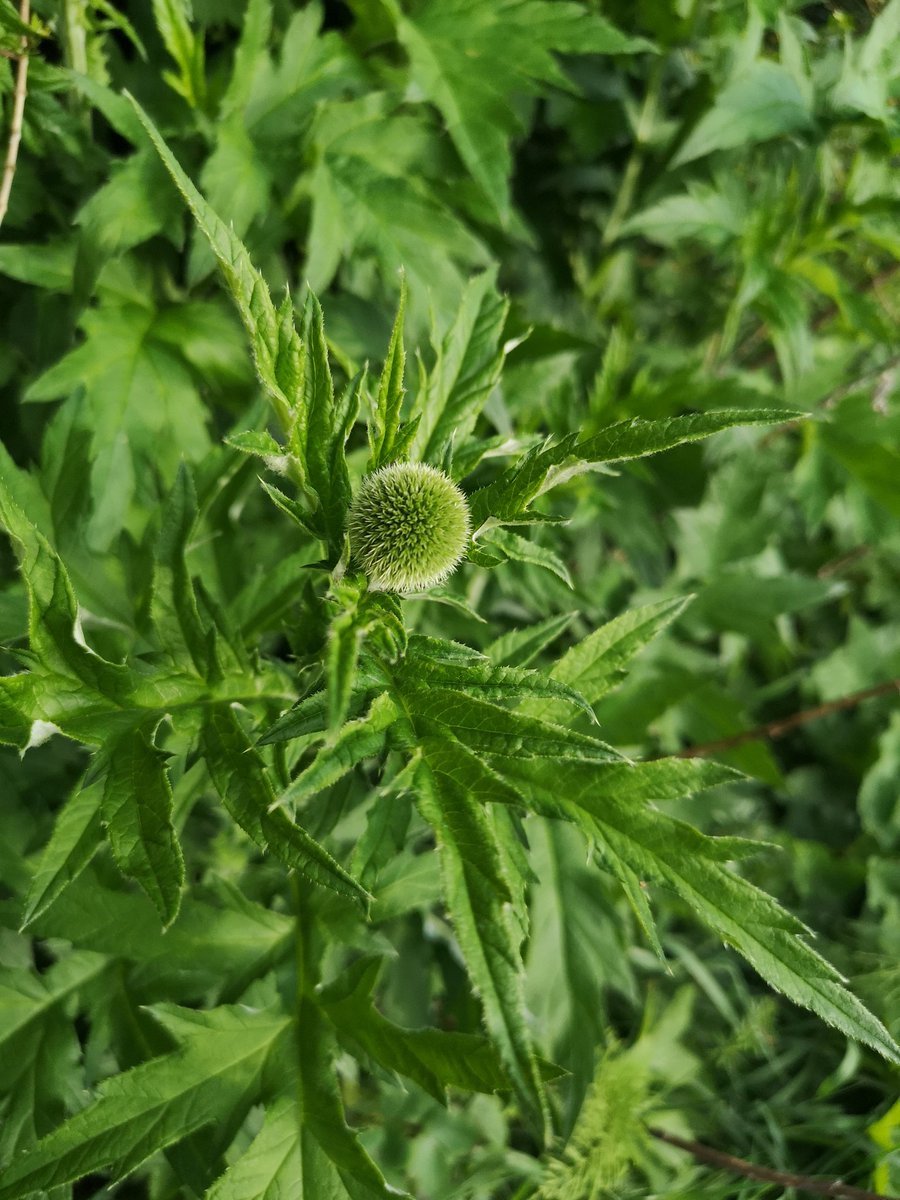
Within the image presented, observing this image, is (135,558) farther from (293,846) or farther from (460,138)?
(460,138)

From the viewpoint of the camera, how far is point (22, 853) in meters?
1.16

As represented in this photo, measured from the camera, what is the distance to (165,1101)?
982 millimetres

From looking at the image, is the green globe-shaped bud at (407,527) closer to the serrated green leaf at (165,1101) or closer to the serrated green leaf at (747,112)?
the serrated green leaf at (165,1101)

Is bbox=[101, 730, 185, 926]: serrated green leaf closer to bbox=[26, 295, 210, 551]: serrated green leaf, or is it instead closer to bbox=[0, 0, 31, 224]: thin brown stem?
bbox=[26, 295, 210, 551]: serrated green leaf

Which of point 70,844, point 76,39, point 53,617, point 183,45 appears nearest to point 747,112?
point 183,45

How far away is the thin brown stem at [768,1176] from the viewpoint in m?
1.36

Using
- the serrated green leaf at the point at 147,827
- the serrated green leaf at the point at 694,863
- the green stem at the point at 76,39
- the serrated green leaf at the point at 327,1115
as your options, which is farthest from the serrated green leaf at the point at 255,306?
the serrated green leaf at the point at 327,1115

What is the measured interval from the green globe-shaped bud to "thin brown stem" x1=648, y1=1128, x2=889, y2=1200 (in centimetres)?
117

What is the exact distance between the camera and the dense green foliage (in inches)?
32.6

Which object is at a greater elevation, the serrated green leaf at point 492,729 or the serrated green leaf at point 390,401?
the serrated green leaf at point 390,401

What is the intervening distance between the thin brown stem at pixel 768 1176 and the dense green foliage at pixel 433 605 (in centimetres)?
5

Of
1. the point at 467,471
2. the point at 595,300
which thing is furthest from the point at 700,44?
the point at 467,471

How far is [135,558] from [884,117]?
4.59ft

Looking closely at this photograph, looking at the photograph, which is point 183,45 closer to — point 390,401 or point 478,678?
point 390,401
